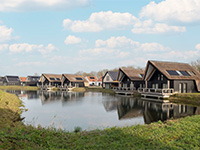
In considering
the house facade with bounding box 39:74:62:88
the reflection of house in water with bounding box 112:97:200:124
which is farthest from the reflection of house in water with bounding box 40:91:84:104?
the house facade with bounding box 39:74:62:88

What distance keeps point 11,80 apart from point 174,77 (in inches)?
3555

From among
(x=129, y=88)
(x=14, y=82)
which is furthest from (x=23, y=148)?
(x=14, y=82)

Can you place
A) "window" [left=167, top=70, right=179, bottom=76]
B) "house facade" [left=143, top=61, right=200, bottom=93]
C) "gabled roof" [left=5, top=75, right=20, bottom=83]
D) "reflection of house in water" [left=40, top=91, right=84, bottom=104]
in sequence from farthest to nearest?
"gabled roof" [left=5, top=75, right=20, bottom=83], "window" [left=167, top=70, right=179, bottom=76], "reflection of house in water" [left=40, top=91, right=84, bottom=104], "house facade" [left=143, top=61, right=200, bottom=93]

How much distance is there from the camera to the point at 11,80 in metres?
96.0

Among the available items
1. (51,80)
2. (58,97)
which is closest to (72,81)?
(51,80)

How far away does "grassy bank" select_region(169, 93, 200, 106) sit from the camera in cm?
2507

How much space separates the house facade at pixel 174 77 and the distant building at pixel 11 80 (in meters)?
82.9

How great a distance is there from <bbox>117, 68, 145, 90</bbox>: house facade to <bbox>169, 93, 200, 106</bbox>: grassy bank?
1424 cm

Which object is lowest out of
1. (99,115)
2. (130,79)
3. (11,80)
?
(99,115)

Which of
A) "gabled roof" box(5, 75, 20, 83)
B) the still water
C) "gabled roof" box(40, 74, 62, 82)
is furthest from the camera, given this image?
"gabled roof" box(5, 75, 20, 83)

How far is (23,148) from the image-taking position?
7.62m

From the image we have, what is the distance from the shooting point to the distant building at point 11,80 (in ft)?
311

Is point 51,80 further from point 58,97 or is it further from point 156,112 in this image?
point 156,112

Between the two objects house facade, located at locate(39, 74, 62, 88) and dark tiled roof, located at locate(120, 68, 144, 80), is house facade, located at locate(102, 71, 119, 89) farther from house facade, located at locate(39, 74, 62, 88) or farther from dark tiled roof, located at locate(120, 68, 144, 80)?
house facade, located at locate(39, 74, 62, 88)
